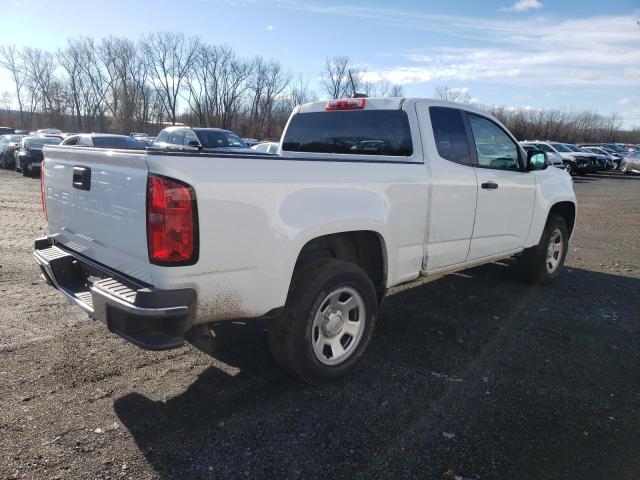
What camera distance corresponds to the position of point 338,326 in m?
3.46

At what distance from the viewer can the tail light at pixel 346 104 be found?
448cm

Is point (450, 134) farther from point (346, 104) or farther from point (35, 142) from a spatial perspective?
point (35, 142)

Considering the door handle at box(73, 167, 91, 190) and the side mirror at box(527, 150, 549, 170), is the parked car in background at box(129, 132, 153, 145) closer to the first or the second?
the side mirror at box(527, 150, 549, 170)

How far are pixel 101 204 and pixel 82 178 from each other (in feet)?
0.99

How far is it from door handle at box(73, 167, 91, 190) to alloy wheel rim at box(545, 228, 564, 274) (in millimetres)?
5118

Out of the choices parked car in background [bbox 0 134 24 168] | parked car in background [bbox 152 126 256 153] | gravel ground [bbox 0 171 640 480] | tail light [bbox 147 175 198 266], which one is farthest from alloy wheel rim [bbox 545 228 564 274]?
parked car in background [bbox 0 134 24 168]

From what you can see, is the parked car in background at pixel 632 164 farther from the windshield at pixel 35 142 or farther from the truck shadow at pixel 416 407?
the windshield at pixel 35 142

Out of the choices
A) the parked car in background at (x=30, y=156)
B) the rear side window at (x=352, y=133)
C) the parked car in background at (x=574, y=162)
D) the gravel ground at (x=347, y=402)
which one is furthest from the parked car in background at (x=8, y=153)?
the parked car in background at (x=574, y=162)

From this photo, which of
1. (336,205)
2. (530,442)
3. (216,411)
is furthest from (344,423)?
(336,205)

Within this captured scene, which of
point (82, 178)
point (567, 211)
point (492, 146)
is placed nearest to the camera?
point (82, 178)

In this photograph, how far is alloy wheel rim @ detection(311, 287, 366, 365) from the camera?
11.0ft

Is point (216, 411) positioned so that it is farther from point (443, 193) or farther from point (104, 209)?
point (443, 193)

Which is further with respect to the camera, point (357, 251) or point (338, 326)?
point (357, 251)

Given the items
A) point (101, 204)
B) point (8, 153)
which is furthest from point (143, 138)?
point (101, 204)
